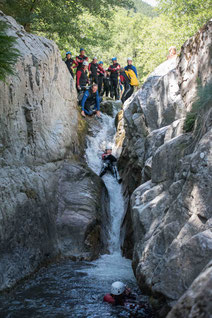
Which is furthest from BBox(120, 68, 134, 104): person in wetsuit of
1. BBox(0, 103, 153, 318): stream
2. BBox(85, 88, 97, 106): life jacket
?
BBox(0, 103, 153, 318): stream

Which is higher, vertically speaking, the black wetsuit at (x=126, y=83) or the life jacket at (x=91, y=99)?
the black wetsuit at (x=126, y=83)

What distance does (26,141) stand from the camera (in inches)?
330

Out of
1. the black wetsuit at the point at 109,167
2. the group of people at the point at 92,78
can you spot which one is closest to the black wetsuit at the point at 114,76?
the group of people at the point at 92,78

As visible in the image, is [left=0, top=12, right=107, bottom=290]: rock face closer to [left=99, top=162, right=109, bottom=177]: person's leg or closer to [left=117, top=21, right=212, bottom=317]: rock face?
[left=99, top=162, right=109, bottom=177]: person's leg

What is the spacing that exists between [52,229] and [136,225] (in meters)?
2.44

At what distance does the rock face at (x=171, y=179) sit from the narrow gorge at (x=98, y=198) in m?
0.02

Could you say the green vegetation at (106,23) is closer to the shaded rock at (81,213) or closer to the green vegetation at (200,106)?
the shaded rock at (81,213)

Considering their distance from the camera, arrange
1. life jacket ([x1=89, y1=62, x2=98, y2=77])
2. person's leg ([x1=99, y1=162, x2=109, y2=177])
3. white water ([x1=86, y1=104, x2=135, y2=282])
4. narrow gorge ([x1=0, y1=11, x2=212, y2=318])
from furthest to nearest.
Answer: life jacket ([x1=89, y1=62, x2=98, y2=77]) < person's leg ([x1=99, y1=162, x2=109, y2=177]) < white water ([x1=86, y1=104, x2=135, y2=282]) < narrow gorge ([x1=0, y1=11, x2=212, y2=318])

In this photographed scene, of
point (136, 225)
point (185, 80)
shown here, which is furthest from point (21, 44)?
point (136, 225)

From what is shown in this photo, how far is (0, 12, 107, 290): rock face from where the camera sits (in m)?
7.13

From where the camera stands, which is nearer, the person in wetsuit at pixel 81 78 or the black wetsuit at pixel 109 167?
the black wetsuit at pixel 109 167

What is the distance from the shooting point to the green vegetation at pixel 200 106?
20.2ft

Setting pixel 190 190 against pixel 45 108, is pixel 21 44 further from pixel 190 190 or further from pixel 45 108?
pixel 190 190

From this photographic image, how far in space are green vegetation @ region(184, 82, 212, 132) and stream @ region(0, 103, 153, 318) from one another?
3537 mm
